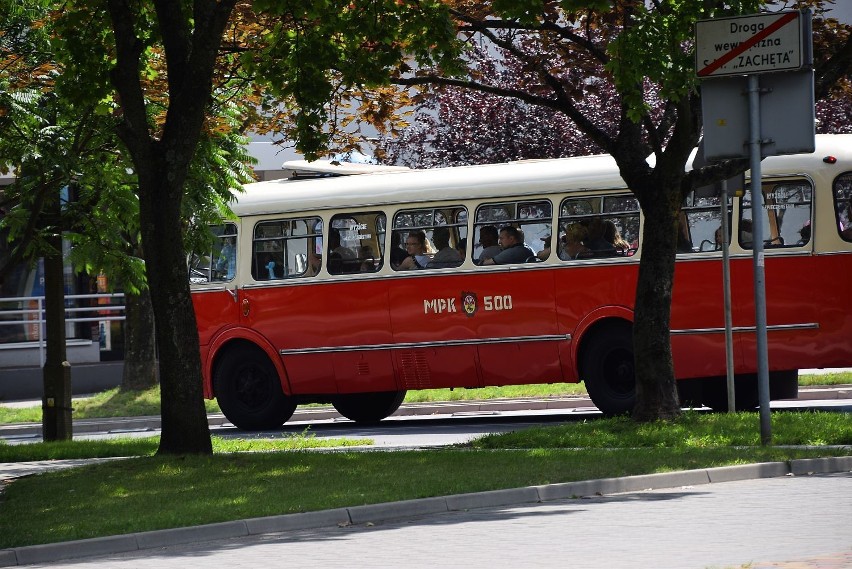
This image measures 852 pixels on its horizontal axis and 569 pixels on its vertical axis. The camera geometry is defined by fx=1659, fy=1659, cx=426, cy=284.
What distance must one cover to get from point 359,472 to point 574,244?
295 inches

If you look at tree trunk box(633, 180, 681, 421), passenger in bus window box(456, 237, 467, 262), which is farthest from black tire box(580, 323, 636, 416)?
tree trunk box(633, 180, 681, 421)

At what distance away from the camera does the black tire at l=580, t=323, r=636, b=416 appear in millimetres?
19516

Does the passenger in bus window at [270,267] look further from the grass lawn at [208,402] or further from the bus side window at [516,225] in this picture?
the grass lawn at [208,402]

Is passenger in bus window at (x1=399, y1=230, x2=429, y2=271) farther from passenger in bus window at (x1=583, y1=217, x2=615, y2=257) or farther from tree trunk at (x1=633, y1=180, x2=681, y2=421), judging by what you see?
tree trunk at (x1=633, y1=180, x2=681, y2=421)

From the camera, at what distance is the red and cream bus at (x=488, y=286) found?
1909 centimetres

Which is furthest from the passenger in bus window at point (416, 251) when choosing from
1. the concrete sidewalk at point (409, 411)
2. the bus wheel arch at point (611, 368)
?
the concrete sidewalk at point (409, 411)

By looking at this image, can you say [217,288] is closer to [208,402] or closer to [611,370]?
[208,402]

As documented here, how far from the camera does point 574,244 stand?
66.1 feet

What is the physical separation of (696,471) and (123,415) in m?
14.4

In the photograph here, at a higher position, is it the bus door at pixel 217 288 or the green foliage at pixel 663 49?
the green foliage at pixel 663 49

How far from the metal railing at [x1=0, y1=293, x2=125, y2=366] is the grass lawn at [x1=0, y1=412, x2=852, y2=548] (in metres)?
16.4

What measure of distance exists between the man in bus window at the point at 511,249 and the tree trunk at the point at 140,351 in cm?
851

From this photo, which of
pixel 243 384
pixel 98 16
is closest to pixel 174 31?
pixel 98 16

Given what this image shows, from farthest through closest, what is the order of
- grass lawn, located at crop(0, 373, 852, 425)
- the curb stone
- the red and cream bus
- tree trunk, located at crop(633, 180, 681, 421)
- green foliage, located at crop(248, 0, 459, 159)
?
grass lawn, located at crop(0, 373, 852, 425) < the red and cream bus < green foliage, located at crop(248, 0, 459, 159) < tree trunk, located at crop(633, 180, 681, 421) < the curb stone
